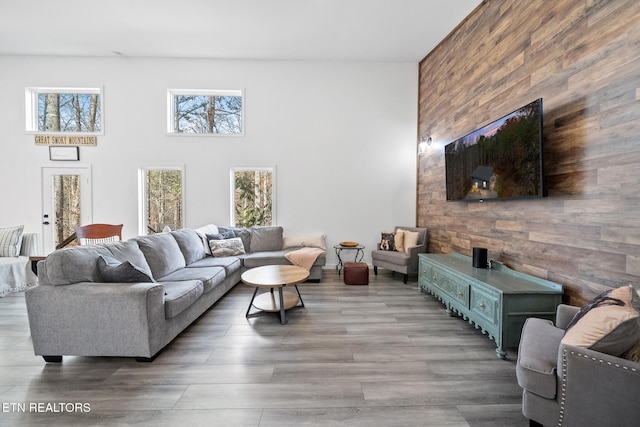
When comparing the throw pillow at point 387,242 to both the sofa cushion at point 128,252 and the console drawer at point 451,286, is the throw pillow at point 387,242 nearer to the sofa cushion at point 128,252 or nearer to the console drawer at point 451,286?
the console drawer at point 451,286

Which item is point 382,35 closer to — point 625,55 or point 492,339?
point 625,55

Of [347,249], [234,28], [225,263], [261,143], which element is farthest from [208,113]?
[347,249]

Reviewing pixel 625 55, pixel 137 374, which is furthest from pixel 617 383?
pixel 137 374

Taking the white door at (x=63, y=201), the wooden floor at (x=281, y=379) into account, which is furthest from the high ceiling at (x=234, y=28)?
the wooden floor at (x=281, y=379)

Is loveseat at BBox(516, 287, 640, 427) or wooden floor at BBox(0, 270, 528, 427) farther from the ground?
loveseat at BBox(516, 287, 640, 427)

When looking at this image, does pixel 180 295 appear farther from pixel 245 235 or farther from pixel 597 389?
pixel 597 389

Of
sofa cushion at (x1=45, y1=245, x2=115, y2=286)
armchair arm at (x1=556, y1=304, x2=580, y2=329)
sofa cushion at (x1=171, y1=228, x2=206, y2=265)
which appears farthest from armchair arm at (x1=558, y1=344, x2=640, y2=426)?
sofa cushion at (x1=171, y1=228, x2=206, y2=265)

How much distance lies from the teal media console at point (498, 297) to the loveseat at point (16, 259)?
5.71m

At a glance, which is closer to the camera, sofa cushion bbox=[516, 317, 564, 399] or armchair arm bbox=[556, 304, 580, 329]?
sofa cushion bbox=[516, 317, 564, 399]

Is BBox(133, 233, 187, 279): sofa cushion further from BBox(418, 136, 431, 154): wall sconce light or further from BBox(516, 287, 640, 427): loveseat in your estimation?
BBox(418, 136, 431, 154): wall sconce light

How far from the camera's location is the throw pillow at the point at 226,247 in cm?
417

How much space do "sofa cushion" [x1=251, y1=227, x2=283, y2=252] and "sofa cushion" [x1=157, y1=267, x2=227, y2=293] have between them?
4.26 feet

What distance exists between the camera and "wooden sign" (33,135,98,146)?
Result: 4723 millimetres

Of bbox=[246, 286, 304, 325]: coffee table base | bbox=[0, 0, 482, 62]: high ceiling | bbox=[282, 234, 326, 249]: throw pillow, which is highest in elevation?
bbox=[0, 0, 482, 62]: high ceiling
